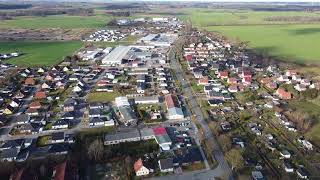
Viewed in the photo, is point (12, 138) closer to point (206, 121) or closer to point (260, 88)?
point (206, 121)

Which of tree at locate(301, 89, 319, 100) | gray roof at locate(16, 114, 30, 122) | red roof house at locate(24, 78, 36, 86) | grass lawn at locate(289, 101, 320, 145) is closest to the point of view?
grass lawn at locate(289, 101, 320, 145)

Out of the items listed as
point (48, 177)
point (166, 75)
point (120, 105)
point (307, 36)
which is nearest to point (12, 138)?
point (48, 177)

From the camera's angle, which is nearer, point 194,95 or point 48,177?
point 48,177

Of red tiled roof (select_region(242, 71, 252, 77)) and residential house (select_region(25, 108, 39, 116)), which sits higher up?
residential house (select_region(25, 108, 39, 116))

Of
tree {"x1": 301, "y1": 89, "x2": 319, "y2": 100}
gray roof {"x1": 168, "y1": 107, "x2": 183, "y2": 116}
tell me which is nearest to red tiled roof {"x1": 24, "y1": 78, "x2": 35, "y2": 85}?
gray roof {"x1": 168, "y1": 107, "x2": 183, "y2": 116}

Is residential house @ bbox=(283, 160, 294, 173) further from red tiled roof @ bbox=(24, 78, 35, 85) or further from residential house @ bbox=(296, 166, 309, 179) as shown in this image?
red tiled roof @ bbox=(24, 78, 35, 85)

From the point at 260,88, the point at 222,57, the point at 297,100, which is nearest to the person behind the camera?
the point at 297,100

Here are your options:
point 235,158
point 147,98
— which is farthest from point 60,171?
point 147,98
